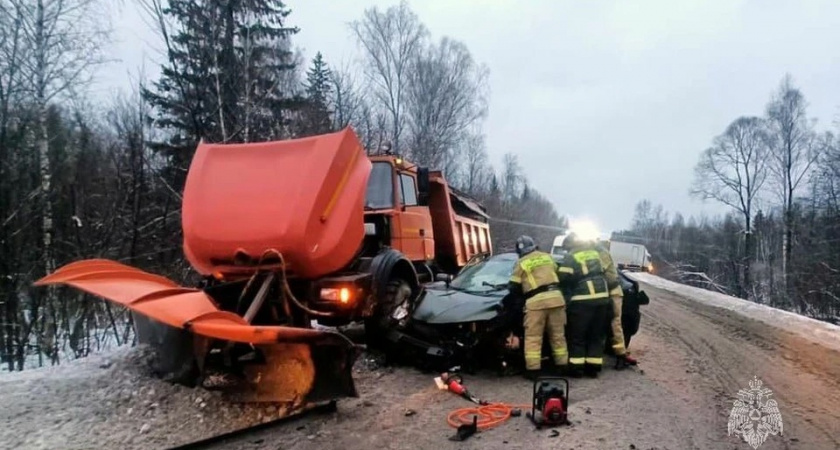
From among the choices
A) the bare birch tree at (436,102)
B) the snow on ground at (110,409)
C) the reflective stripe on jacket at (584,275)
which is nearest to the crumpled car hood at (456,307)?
the reflective stripe on jacket at (584,275)

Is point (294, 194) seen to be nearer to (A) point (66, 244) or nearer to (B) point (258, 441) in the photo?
(B) point (258, 441)

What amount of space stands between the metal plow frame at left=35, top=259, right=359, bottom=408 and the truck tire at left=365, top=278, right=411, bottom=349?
71.4 inches

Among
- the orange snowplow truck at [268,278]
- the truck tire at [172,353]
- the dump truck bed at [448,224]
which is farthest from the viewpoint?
the dump truck bed at [448,224]

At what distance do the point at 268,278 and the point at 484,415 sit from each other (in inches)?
90.3

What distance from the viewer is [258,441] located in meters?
4.50

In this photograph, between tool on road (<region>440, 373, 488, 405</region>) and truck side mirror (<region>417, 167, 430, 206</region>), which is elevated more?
truck side mirror (<region>417, 167, 430, 206</region>)

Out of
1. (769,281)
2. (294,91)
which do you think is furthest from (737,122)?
(294,91)

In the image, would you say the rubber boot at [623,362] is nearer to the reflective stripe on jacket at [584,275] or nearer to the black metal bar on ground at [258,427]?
the reflective stripe on jacket at [584,275]

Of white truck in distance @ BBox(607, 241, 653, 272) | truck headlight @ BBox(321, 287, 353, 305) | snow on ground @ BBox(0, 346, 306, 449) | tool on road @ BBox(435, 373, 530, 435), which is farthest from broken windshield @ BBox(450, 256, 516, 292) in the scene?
white truck in distance @ BBox(607, 241, 653, 272)

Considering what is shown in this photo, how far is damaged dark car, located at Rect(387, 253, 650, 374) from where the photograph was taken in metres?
6.40

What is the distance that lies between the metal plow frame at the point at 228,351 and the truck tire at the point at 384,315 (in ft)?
5.95

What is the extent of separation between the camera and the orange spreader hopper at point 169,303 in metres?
3.99

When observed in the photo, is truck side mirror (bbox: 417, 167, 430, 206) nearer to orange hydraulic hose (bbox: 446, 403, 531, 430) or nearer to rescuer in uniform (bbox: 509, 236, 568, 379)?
rescuer in uniform (bbox: 509, 236, 568, 379)

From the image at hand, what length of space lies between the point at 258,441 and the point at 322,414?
0.73 m
